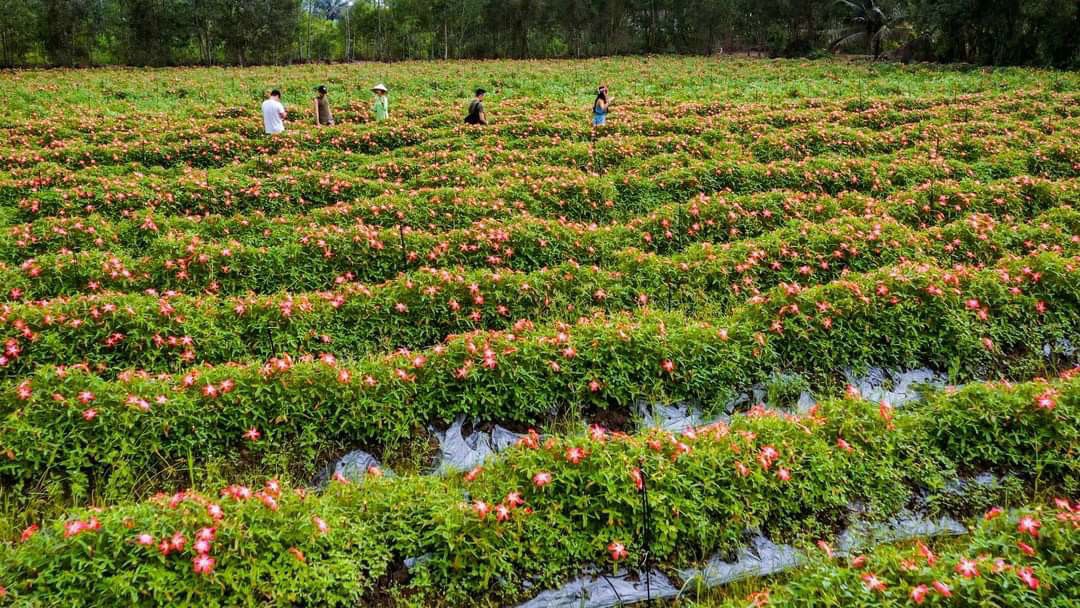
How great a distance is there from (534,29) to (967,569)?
83.1m

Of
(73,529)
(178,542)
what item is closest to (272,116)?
(73,529)

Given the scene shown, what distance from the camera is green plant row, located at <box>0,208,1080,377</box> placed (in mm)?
7617

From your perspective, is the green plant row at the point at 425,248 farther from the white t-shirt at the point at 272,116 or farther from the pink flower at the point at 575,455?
the white t-shirt at the point at 272,116

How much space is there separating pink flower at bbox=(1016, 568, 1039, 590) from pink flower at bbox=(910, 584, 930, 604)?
1.99 ft

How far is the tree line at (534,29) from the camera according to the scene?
4006cm

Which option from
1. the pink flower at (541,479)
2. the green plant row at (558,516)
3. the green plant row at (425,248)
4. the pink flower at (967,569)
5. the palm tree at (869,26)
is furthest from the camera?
the palm tree at (869,26)

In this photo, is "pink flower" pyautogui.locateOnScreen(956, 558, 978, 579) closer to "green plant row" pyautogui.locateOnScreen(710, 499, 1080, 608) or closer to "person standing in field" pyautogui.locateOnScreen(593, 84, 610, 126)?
"green plant row" pyautogui.locateOnScreen(710, 499, 1080, 608)

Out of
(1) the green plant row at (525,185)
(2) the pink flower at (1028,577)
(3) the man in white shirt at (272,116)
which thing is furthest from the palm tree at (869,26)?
(2) the pink flower at (1028,577)

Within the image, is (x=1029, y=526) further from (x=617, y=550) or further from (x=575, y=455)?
(x=575, y=455)

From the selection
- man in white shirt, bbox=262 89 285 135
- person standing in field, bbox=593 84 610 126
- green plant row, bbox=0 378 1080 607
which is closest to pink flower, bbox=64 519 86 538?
green plant row, bbox=0 378 1080 607

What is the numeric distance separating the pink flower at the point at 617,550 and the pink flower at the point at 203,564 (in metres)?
2.78

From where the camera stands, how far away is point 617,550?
466cm

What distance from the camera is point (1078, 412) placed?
598 centimetres

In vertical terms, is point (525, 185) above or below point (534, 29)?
below
